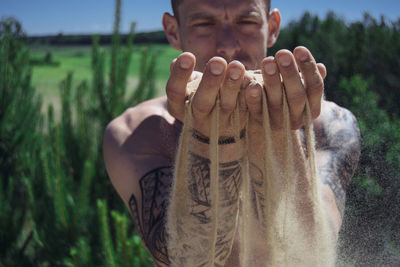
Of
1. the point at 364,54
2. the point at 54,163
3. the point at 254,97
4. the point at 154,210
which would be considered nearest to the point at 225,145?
the point at 254,97

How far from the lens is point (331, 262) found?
80 cm

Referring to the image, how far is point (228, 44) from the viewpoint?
1165mm

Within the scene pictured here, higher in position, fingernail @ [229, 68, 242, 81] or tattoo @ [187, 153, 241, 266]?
fingernail @ [229, 68, 242, 81]

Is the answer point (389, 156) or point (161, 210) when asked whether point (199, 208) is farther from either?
point (389, 156)

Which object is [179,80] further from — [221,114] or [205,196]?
[205,196]

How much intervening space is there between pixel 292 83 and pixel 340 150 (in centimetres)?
68

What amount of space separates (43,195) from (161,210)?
5.59 ft

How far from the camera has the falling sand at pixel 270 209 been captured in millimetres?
698

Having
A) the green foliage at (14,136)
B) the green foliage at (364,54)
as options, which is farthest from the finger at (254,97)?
the green foliage at (14,136)

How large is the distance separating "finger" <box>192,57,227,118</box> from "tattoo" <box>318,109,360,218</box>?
2.04 ft

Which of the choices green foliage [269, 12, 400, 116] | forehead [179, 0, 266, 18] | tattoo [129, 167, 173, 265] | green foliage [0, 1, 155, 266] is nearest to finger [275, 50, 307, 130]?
tattoo [129, 167, 173, 265]

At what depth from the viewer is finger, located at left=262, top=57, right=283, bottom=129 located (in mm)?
662

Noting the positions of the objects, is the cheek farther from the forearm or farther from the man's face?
the forearm

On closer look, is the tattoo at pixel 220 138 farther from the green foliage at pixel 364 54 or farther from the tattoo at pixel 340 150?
the green foliage at pixel 364 54
